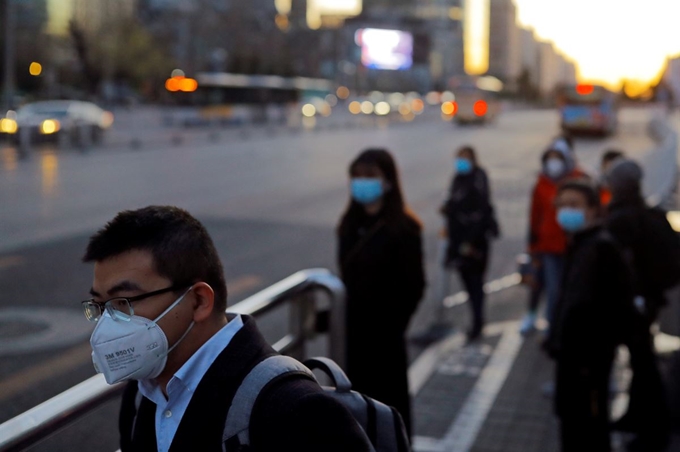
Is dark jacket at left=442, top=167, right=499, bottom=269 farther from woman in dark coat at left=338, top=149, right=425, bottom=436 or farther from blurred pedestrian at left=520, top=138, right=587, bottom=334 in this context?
woman in dark coat at left=338, top=149, right=425, bottom=436

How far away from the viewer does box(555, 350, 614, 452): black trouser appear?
14.6 ft

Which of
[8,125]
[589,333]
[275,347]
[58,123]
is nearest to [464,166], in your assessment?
[589,333]

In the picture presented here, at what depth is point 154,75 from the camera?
7869 centimetres

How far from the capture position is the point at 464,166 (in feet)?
25.5

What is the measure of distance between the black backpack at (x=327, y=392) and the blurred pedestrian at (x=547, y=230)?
5.56 metres

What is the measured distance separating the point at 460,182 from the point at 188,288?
6.07m

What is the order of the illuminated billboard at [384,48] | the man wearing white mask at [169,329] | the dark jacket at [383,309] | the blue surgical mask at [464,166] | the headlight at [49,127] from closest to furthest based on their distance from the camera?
the man wearing white mask at [169,329] < the dark jacket at [383,309] < the blue surgical mask at [464,166] < the headlight at [49,127] < the illuminated billboard at [384,48]

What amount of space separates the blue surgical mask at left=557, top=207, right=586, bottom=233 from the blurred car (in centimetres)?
2892

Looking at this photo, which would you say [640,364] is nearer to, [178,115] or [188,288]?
[188,288]

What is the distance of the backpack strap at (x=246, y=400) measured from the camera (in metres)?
1.81

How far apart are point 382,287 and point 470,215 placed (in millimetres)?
3553

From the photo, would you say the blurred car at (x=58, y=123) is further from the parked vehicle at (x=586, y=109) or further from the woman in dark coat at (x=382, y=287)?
the woman in dark coat at (x=382, y=287)

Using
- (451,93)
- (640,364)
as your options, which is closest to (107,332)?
(640,364)

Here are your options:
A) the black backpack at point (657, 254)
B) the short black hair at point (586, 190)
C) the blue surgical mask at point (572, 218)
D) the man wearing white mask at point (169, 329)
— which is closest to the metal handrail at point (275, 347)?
the man wearing white mask at point (169, 329)
